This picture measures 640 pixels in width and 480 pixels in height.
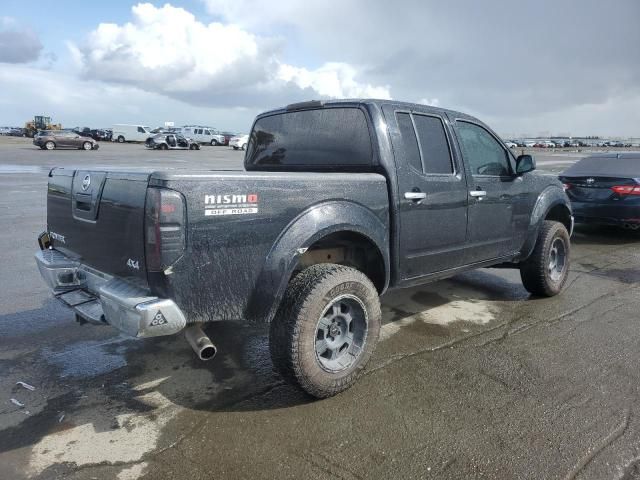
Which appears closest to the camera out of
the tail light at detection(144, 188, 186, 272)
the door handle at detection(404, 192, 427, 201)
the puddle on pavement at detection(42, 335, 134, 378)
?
the tail light at detection(144, 188, 186, 272)

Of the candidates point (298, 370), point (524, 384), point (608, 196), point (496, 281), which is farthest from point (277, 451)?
point (608, 196)

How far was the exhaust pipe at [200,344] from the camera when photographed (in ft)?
9.84

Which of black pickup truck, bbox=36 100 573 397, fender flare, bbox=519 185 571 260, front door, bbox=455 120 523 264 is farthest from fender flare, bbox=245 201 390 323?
fender flare, bbox=519 185 571 260

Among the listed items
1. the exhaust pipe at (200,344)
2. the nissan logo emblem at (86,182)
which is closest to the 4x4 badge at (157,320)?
the exhaust pipe at (200,344)

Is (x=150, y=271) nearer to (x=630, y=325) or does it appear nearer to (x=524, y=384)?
(x=524, y=384)

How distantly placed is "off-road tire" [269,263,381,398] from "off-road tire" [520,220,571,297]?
9.34 ft

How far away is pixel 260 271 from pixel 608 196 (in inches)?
315

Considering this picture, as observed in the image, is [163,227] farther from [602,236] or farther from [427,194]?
[602,236]

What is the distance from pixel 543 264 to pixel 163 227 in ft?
14.1

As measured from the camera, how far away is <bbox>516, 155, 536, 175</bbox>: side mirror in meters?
4.94

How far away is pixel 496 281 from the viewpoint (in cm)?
651

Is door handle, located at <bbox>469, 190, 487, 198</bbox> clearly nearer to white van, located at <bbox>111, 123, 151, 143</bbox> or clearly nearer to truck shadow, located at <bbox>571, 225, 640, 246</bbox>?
truck shadow, located at <bbox>571, 225, 640, 246</bbox>

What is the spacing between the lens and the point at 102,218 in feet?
10.2

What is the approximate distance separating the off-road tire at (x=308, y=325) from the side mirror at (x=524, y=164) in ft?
8.16
